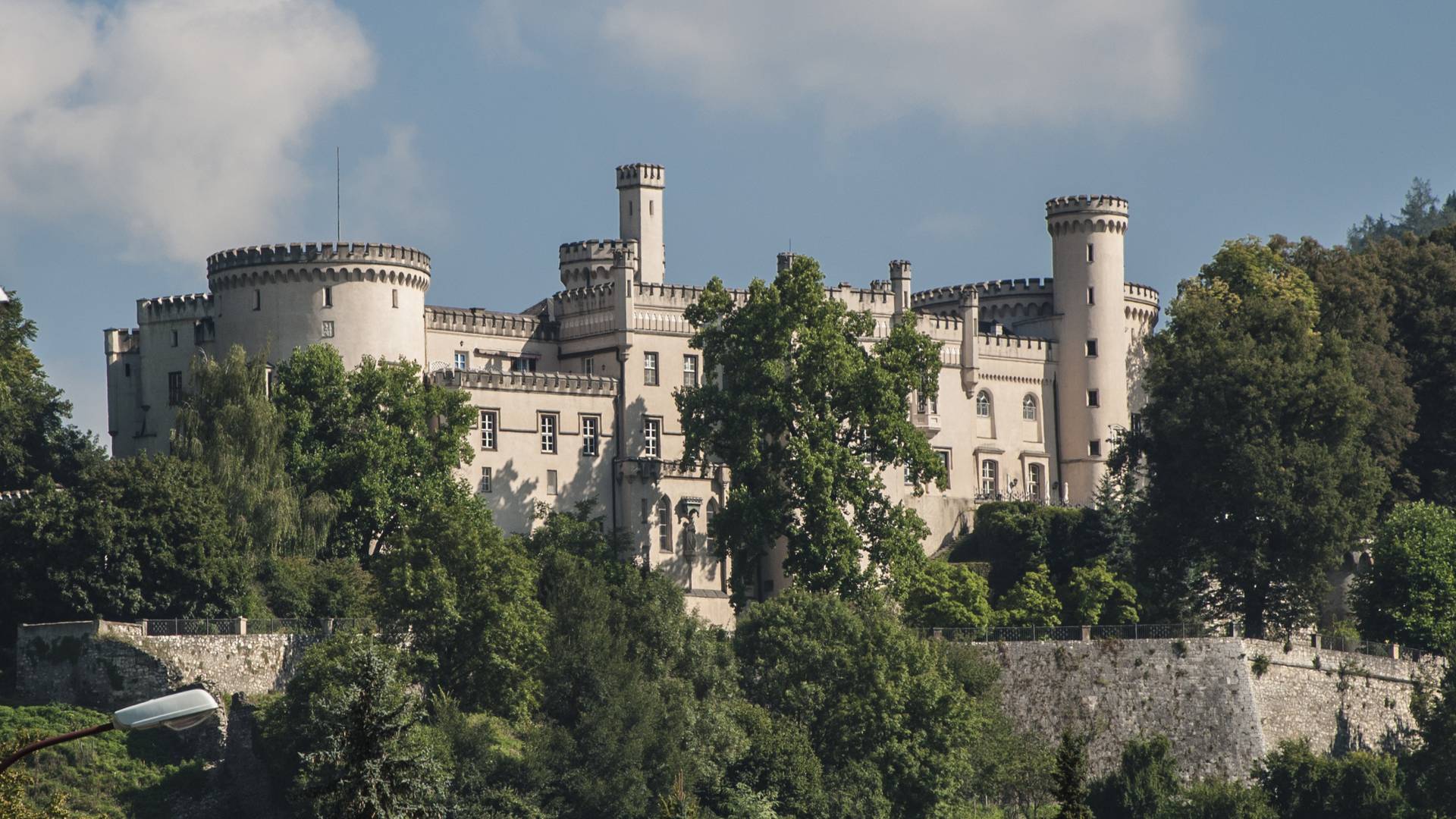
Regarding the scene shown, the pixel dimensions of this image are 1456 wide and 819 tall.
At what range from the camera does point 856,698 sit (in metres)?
73.3

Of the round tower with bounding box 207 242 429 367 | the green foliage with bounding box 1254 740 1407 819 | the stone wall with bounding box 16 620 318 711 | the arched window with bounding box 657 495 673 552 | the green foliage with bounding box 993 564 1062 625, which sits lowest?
the green foliage with bounding box 1254 740 1407 819

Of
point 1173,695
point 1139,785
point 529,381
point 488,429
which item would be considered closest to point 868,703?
point 1139,785

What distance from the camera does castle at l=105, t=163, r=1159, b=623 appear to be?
8462 centimetres

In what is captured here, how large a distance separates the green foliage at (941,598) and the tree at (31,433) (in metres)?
24.7

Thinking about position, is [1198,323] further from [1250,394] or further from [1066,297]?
[1066,297]

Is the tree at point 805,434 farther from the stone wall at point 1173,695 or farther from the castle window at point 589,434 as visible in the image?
the stone wall at point 1173,695

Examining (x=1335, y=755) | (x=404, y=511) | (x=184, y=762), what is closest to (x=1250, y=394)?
(x=1335, y=755)

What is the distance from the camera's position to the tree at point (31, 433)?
81062 mm

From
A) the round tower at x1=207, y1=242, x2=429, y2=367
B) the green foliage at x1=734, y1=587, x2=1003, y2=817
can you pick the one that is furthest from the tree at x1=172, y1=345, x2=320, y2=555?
the green foliage at x1=734, y1=587, x2=1003, y2=817

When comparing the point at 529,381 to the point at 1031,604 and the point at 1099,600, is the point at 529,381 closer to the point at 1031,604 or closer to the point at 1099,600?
the point at 1031,604

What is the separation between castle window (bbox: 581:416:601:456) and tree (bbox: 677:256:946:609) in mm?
4271

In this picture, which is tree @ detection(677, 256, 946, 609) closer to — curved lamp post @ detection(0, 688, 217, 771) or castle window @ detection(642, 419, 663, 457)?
castle window @ detection(642, 419, 663, 457)

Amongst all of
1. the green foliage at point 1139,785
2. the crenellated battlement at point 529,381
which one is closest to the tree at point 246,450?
the crenellated battlement at point 529,381

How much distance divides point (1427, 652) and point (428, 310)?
3362 centimetres
